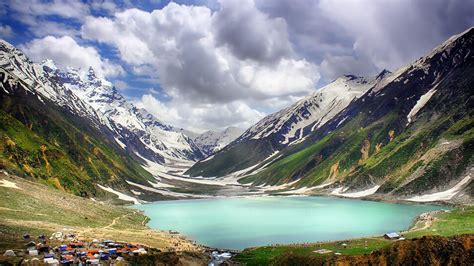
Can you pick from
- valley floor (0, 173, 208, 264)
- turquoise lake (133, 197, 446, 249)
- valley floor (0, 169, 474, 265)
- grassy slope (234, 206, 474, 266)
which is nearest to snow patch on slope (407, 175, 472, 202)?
turquoise lake (133, 197, 446, 249)

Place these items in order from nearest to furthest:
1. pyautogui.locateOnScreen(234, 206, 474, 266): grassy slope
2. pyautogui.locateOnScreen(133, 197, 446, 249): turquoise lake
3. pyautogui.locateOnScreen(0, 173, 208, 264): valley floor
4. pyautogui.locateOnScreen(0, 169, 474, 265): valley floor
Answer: pyautogui.locateOnScreen(0, 169, 474, 265): valley floor, pyautogui.locateOnScreen(234, 206, 474, 266): grassy slope, pyautogui.locateOnScreen(0, 173, 208, 264): valley floor, pyautogui.locateOnScreen(133, 197, 446, 249): turquoise lake

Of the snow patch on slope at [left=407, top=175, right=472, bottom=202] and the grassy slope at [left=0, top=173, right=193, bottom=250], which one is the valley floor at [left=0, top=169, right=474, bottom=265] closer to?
the grassy slope at [left=0, top=173, right=193, bottom=250]

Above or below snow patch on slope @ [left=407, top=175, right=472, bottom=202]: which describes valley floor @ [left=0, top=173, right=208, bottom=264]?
below

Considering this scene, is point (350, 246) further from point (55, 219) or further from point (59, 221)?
point (55, 219)

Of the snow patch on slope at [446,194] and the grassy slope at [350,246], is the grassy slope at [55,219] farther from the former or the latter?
the snow patch on slope at [446,194]

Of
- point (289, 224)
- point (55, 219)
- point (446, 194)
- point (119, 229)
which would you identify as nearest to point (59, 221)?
point (55, 219)

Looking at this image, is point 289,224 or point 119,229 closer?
point 119,229

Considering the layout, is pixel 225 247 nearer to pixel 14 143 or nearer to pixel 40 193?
pixel 40 193

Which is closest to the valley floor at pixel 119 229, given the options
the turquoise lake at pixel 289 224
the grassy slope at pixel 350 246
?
the grassy slope at pixel 350 246

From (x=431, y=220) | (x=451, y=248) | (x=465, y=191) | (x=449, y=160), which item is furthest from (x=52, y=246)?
(x=449, y=160)

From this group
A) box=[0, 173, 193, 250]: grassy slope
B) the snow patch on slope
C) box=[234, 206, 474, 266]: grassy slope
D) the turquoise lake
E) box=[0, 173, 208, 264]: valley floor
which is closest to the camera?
box=[234, 206, 474, 266]: grassy slope
